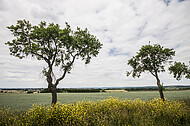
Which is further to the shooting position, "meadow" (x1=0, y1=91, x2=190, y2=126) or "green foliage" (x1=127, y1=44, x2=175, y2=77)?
"green foliage" (x1=127, y1=44, x2=175, y2=77)

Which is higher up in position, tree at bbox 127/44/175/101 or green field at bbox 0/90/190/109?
tree at bbox 127/44/175/101

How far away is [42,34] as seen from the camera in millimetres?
11930

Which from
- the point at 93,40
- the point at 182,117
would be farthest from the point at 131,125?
the point at 93,40

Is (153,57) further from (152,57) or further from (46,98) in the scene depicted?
(46,98)

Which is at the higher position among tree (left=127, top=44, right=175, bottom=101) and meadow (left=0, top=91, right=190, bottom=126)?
tree (left=127, top=44, right=175, bottom=101)

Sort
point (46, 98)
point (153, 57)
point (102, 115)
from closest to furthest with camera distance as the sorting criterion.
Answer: point (102, 115) < point (153, 57) < point (46, 98)

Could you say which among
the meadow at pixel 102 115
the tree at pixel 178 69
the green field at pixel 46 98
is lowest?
the green field at pixel 46 98

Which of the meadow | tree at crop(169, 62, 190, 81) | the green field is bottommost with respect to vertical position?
the green field

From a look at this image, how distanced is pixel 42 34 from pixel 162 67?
18.5 m

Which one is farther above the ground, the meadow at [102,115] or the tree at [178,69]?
the tree at [178,69]

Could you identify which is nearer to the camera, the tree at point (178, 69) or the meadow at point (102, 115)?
the meadow at point (102, 115)

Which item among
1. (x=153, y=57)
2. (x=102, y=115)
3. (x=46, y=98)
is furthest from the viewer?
(x=46, y=98)

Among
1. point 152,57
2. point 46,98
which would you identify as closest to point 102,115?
point 152,57

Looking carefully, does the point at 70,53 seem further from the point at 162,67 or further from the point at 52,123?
the point at 162,67
